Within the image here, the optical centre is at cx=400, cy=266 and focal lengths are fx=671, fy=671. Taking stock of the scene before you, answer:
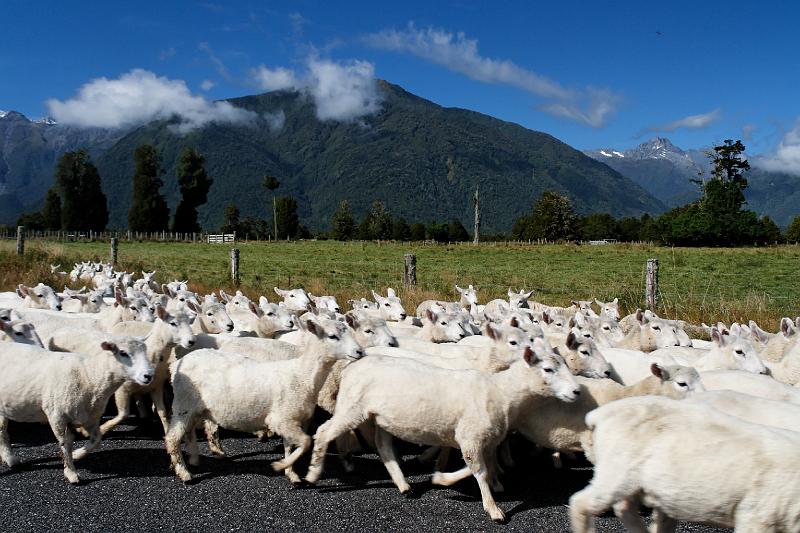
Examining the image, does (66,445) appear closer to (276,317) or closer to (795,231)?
(276,317)

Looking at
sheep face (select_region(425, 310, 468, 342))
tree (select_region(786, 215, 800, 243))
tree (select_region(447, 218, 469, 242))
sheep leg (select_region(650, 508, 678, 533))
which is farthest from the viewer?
tree (select_region(447, 218, 469, 242))

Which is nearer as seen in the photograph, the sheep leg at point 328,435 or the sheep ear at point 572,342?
the sheep leg at point 328,435

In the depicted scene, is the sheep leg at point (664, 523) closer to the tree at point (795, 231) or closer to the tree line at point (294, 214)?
the tree line at point (294, 214)

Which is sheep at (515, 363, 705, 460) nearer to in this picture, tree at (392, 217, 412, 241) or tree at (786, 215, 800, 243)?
tree at (786, 215, 800, 243)

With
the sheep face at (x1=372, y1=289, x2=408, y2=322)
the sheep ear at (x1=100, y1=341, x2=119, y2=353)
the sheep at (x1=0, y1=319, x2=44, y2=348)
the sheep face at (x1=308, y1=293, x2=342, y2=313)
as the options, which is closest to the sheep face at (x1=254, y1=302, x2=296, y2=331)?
the sheep face at (x1=308, y1=293, x2=342, y2=313)

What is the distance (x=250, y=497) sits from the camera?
6.00 metres

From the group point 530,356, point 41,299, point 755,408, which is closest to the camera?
point 755,408

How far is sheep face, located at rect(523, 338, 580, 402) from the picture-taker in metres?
5.97

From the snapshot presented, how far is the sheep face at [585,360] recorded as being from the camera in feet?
24.5

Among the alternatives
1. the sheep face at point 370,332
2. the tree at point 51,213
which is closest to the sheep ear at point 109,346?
the sheep face at point 370,332

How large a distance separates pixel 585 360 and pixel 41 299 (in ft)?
34.6

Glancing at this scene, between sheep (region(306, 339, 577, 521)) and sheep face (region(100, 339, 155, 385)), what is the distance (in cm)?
188

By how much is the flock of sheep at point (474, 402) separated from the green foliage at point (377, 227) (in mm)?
127538

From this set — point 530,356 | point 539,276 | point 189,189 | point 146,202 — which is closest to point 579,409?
point 530,356
